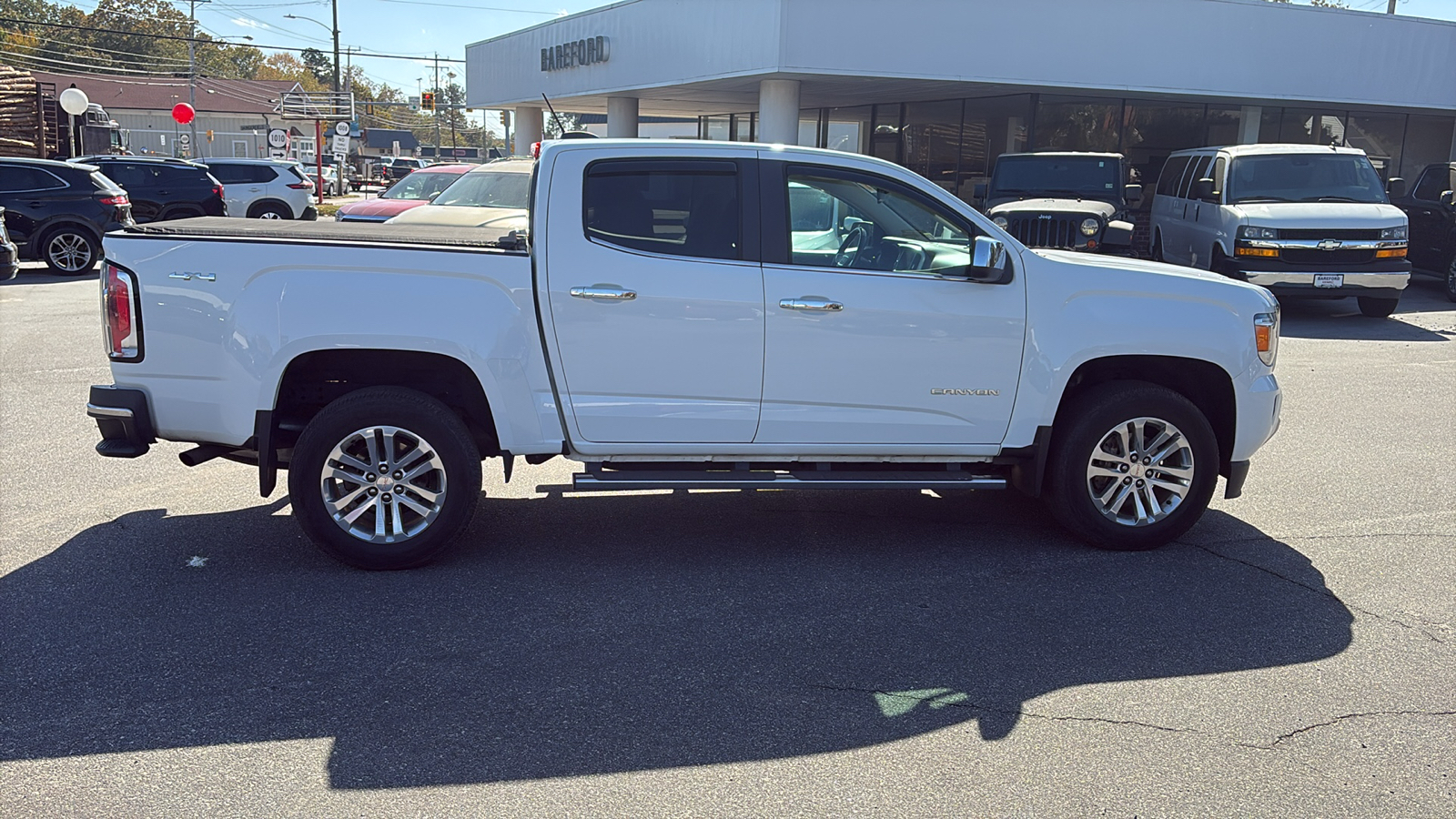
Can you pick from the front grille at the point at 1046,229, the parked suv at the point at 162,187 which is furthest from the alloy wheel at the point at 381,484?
the parked suv at the point at 162,187

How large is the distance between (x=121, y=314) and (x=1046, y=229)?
11.6 metres

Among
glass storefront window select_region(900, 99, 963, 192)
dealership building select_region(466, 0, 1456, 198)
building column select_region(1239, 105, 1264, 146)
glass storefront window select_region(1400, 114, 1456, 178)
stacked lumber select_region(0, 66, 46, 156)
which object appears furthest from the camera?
glass storefront window select_region(1400, 114, 1456, 178)

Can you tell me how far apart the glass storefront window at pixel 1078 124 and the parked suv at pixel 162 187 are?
16260mm

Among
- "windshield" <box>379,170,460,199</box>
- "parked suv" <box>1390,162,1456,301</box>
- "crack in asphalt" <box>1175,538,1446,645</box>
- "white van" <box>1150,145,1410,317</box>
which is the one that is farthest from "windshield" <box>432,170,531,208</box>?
"parked suv" <box>1390,162,1456,301</box>

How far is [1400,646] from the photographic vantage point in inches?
190

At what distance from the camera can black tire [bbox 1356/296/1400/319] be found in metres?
15.8

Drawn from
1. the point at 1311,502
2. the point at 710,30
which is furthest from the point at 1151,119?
the point at 1311,502

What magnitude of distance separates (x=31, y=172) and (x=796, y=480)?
16.9 metres

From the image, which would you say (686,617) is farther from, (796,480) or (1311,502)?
(1311,502)

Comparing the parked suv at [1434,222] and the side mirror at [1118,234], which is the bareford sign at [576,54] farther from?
the side mirror at [1118,234]

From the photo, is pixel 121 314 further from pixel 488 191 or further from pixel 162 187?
pixel 162 187

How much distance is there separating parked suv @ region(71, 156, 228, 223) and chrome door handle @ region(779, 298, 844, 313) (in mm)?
19152

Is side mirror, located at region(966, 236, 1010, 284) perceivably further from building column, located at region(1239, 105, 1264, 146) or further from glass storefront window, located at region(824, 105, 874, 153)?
glass storefront window, located at region(824, 105, 874, 153)

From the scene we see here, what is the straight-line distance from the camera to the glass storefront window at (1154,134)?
83.2 ft
